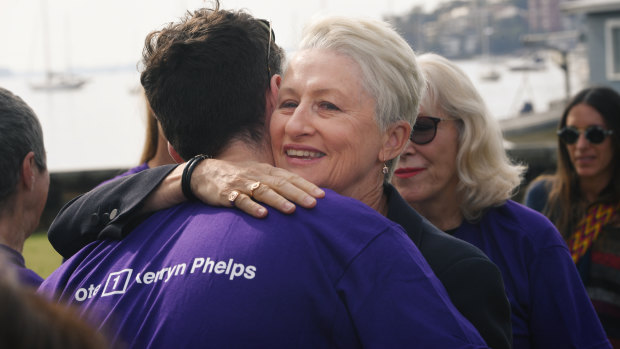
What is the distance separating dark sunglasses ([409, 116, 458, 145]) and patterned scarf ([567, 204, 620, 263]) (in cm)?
146

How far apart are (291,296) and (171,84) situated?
0.77 m

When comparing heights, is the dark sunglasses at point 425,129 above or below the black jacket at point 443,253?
above

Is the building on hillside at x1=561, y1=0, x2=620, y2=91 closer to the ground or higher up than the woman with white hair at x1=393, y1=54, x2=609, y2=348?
higher up

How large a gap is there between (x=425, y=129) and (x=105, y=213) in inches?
78.6

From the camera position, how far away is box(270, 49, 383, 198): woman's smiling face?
2.46 metres

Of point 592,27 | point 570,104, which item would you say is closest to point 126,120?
point 592,27

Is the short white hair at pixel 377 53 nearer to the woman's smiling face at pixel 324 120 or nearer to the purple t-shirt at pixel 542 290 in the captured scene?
the woman's smiling face at pixel 324 120

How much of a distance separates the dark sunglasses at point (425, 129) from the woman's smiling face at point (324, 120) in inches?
46.0

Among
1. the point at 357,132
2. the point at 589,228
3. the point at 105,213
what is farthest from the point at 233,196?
the point at 589,228

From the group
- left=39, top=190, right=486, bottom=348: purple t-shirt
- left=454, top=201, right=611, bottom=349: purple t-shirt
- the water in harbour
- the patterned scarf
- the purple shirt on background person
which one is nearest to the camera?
left=39, top=190, right=486, bottom=348: purple t-shirt

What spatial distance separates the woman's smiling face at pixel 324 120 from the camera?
8.05 ft

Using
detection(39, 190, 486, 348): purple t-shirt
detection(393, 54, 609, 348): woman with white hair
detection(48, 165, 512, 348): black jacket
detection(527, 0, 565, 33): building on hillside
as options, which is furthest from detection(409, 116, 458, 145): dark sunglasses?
detection(527, 0, 565, 33): building on hillside

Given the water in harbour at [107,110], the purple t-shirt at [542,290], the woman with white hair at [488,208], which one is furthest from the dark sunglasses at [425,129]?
the water in harbour at [107,110]

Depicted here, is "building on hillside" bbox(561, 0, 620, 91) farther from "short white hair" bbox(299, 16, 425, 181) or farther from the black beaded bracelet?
the black beaded bracelet
